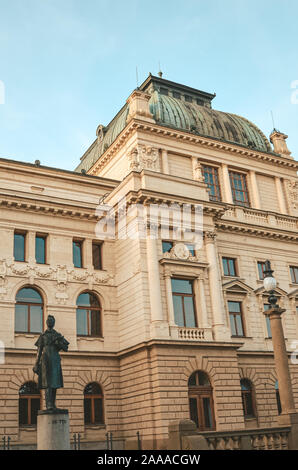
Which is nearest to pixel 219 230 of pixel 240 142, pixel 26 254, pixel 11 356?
pixel 240 142

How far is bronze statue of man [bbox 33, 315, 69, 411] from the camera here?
1820cm

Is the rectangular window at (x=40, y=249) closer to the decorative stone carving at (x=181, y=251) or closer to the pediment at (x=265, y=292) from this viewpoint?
the decorative stone carving at (x=181, y=251)

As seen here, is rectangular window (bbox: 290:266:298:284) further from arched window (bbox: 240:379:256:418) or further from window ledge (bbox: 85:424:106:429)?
window ledge (bbox: 85:424:106:429)

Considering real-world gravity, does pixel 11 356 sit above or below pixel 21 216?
below

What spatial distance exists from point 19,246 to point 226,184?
16.7 metres

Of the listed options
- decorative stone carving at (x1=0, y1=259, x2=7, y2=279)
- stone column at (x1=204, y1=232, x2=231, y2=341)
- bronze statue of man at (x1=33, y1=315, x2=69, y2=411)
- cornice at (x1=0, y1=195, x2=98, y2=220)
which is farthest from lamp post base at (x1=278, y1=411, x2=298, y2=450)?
cornice at (x1=0, y1=195, x2=98, y2=220)

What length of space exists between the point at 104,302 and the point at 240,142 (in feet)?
61.3

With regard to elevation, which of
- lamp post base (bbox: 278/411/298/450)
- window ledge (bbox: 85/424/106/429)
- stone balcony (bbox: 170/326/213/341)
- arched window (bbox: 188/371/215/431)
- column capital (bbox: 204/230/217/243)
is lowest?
lamp post base (bbox: 278/411/298/450)

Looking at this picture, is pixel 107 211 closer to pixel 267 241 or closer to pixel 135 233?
pixel 135 233

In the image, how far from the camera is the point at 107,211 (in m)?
33.4

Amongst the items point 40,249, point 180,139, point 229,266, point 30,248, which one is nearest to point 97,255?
point 40,249

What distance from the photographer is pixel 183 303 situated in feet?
101

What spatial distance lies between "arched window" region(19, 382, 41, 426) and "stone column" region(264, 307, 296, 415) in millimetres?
14271
